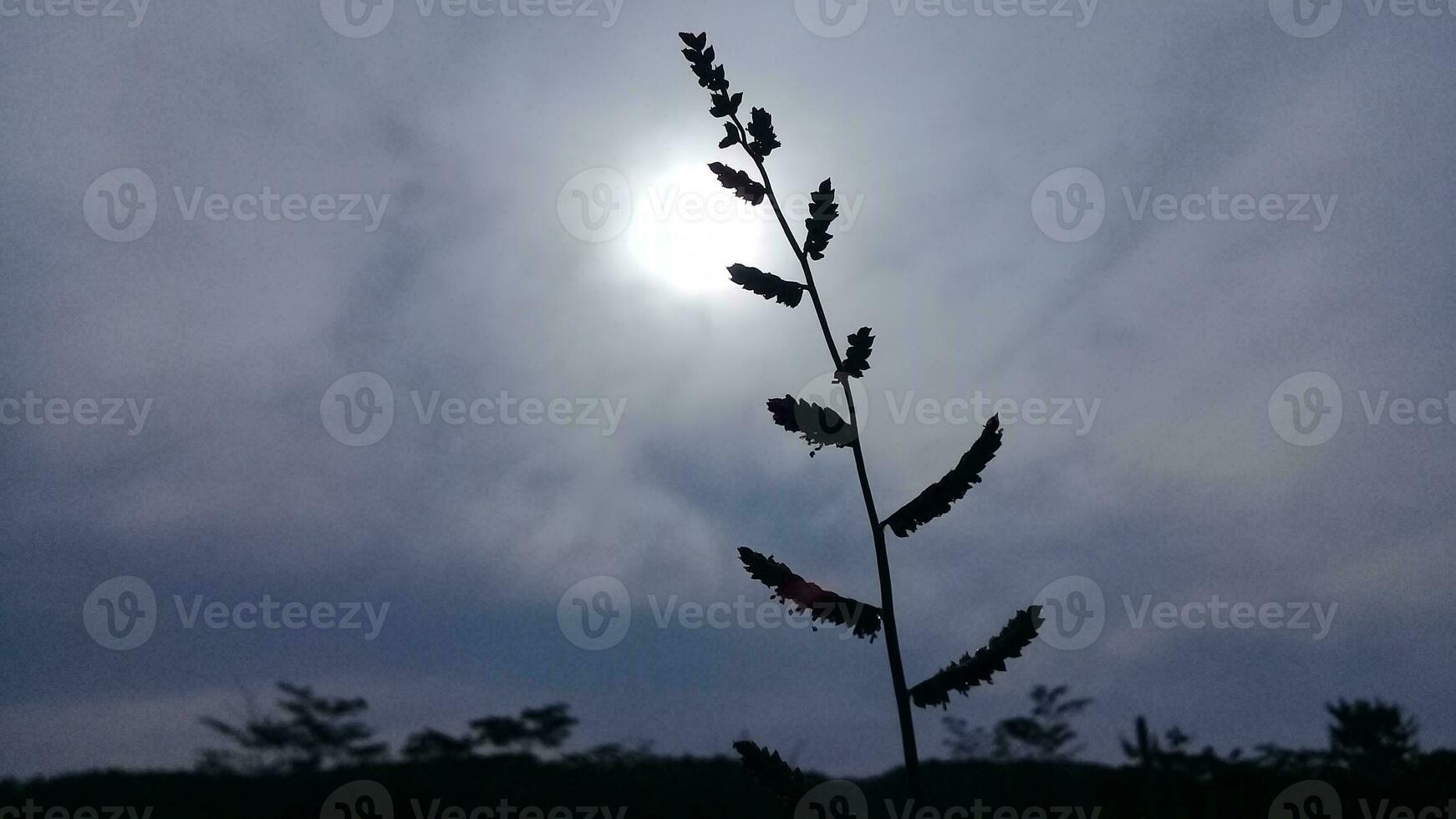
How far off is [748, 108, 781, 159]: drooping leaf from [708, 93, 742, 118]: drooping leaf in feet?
1.00

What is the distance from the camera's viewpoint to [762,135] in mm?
3801

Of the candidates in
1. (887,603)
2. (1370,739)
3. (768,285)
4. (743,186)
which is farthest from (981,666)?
(1370,739)

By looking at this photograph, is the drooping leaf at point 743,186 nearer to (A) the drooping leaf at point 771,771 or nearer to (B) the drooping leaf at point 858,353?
(B) the drooping leaf at point 858,353

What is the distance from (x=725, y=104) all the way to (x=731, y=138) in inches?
6.4

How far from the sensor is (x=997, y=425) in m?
3.13

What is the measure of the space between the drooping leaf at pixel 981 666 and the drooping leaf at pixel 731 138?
7.94 ft

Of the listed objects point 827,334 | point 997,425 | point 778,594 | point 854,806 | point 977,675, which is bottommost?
point 854,806

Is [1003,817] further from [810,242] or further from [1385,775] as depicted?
[1385,775]

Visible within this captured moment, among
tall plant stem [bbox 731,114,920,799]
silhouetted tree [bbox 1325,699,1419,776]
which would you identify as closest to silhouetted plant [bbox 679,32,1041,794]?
tall plant stem [bbox 731,114,920,799]

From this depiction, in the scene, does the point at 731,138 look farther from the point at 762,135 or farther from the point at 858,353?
the point at 858,353

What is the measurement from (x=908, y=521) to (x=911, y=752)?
89cm

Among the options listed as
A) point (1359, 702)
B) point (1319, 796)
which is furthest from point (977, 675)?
point (1359, 702)

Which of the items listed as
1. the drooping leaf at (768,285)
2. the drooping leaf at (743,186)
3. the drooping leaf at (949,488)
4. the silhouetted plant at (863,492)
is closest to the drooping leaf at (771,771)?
the silhouetted plant at (863,492)

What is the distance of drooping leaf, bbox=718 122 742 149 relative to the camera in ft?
13.3
